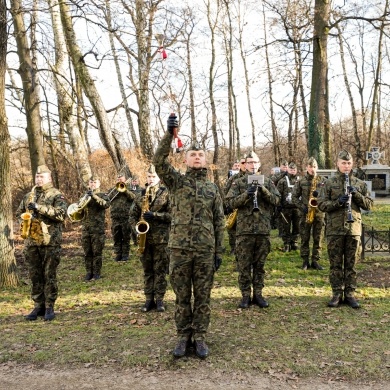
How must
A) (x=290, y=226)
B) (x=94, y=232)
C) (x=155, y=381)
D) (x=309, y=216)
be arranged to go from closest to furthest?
1. (x=155, y=381)
2. (x=309, y=216)
3. (x=94, y=232)
4. (x=290, y=226)

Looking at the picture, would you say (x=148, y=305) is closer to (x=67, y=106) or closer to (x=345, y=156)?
(x=345, y=156)

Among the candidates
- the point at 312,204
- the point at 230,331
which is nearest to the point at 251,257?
the point at 230,331

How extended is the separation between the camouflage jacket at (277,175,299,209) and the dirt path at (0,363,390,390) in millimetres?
6250

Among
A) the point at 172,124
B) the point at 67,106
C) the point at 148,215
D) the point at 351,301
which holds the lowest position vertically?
the point at 351,301

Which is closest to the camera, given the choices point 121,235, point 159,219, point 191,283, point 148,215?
point 191,283

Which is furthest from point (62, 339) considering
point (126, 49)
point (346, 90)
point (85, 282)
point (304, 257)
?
point (346, 90)

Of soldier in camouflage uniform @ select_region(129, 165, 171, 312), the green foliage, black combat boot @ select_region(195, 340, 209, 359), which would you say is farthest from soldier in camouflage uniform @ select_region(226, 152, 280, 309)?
black combat boot @ select_region(195, 340, 209, 359)

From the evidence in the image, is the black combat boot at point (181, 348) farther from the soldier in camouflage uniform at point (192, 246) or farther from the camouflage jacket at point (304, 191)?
the camouflage jacket at point (304, 191)

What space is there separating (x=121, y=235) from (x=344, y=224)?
19.6 feet

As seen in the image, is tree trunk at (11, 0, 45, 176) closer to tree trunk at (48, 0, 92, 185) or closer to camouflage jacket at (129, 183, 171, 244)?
tree trunk at (48, 0, 92, 185)

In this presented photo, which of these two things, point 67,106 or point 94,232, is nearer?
point 94,232

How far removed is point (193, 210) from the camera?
464 cm

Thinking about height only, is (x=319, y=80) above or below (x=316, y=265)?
above

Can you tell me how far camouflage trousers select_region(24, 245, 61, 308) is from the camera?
6.02 metres
